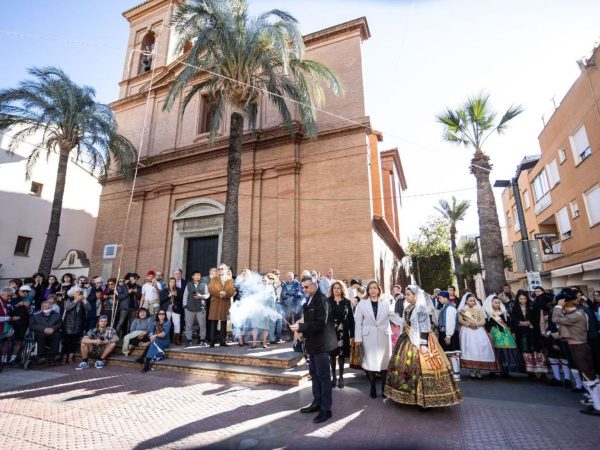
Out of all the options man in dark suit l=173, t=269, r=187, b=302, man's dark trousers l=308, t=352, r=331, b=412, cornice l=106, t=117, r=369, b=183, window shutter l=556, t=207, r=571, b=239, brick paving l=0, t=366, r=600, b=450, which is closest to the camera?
brick paving l=0, t=366, r=600, b=450

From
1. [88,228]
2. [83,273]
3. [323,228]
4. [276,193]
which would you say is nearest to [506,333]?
[323,228]

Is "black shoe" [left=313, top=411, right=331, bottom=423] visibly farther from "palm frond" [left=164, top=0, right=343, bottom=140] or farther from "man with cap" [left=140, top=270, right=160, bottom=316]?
"palm frond" [left=164, top=0, right=343, bottom=140]

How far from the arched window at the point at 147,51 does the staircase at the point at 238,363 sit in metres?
18.5

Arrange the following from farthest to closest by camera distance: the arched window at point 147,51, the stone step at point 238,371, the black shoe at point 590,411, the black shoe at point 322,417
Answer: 1. the arched window at point 147,51
2. the stone step at point 238,371
3. the black shoe at point 590,411
4. the black shoe at point 322,417

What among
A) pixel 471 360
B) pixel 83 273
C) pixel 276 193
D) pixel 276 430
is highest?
pixel 276 193

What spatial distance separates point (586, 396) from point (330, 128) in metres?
11.2

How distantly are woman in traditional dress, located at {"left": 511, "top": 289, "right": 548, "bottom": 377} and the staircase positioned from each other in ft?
15.4

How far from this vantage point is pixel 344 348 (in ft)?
20.0

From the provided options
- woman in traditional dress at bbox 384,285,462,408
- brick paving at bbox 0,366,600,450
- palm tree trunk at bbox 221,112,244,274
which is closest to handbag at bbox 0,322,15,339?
brick paving at bbox 0,366,600,450

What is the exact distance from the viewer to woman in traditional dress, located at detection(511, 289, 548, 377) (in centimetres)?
658

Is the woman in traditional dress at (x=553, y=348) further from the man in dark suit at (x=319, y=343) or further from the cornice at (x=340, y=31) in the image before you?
the cornice at (x=340, y=31)

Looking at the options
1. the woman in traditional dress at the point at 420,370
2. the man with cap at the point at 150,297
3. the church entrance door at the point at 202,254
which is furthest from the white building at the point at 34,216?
the woman in traditional dress at the point at 420,370

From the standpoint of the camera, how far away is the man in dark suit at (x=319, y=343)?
170 inches

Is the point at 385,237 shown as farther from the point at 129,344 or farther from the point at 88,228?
the point at 88,228
